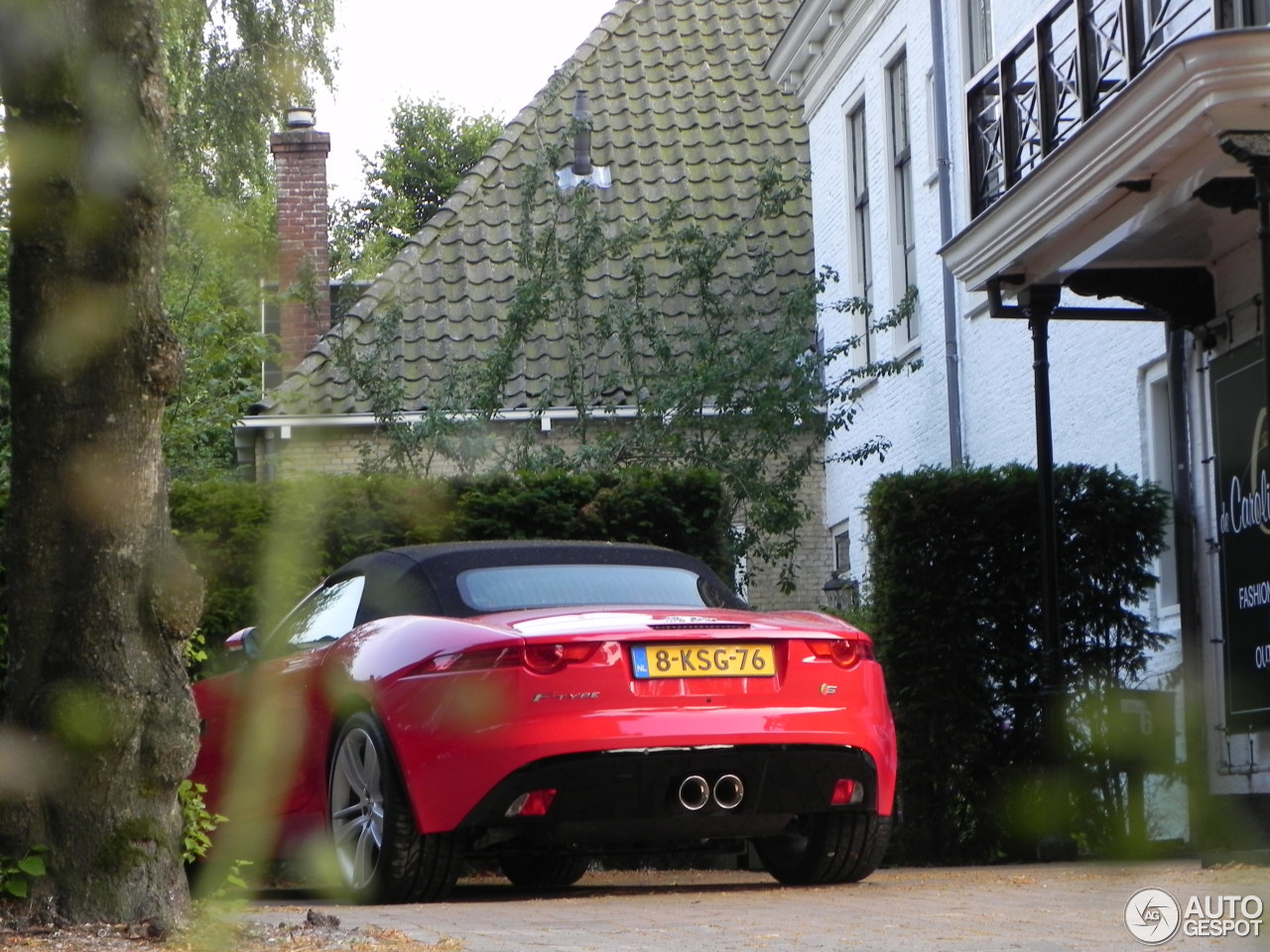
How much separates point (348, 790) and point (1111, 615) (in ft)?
16.9

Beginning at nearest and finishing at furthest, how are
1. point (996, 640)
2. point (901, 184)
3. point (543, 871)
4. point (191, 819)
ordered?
point (191, 819), point (543, 871), point (996, 640), point (901, 184)

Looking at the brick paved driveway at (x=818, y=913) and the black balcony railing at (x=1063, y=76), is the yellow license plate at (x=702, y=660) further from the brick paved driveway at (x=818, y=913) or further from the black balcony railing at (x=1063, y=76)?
the black balcony railing at (x=1063, y=76)

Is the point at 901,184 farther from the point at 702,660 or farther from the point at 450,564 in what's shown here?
the point at 702,660

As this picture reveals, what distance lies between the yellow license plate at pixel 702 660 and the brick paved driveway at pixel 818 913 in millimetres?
840

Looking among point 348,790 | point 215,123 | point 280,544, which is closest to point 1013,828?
point 348,790

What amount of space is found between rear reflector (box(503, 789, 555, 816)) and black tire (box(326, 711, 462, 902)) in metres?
0.32

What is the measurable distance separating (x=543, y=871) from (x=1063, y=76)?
230 inches

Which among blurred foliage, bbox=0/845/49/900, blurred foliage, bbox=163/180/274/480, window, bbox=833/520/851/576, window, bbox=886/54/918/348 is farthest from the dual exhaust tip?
window, bbox=833/520/851/576

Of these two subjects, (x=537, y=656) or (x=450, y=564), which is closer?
(x=537, y=656)

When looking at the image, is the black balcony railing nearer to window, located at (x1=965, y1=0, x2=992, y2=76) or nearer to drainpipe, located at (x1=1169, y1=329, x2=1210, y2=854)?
drainpipe, located at (x1=1169, y1=329, x2=1210, y2=854)

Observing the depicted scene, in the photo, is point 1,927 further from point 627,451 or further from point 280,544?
point 627,451

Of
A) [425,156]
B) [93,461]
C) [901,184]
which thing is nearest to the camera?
[93,461]

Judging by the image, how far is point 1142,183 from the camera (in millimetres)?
9906

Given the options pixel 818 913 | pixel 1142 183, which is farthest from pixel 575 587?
pixel 1142 183
